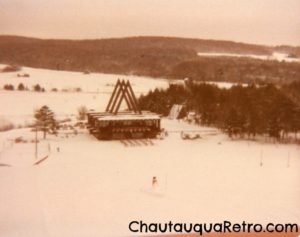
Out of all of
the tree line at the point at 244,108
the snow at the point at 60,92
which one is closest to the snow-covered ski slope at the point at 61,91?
the snow at the point at 60,92

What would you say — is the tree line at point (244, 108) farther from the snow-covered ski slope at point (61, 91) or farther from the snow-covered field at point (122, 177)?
the snow-covered ski slope at point (61, 91)

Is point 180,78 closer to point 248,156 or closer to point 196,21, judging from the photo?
point 196,21

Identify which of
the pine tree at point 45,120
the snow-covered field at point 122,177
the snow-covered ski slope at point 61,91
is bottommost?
the snow-covered field at point 122,177

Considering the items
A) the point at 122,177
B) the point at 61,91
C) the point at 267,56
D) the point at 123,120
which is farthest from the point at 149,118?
the point at 267,56

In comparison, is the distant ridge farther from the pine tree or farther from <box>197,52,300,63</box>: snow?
the pine tree

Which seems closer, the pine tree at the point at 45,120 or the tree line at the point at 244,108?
the pine tree at the point at 45,120

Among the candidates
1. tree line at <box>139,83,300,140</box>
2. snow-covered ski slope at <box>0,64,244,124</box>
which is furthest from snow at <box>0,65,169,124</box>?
tree line at <box>139,83,300,140</box>

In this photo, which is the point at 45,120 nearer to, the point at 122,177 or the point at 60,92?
the point at 60,92
